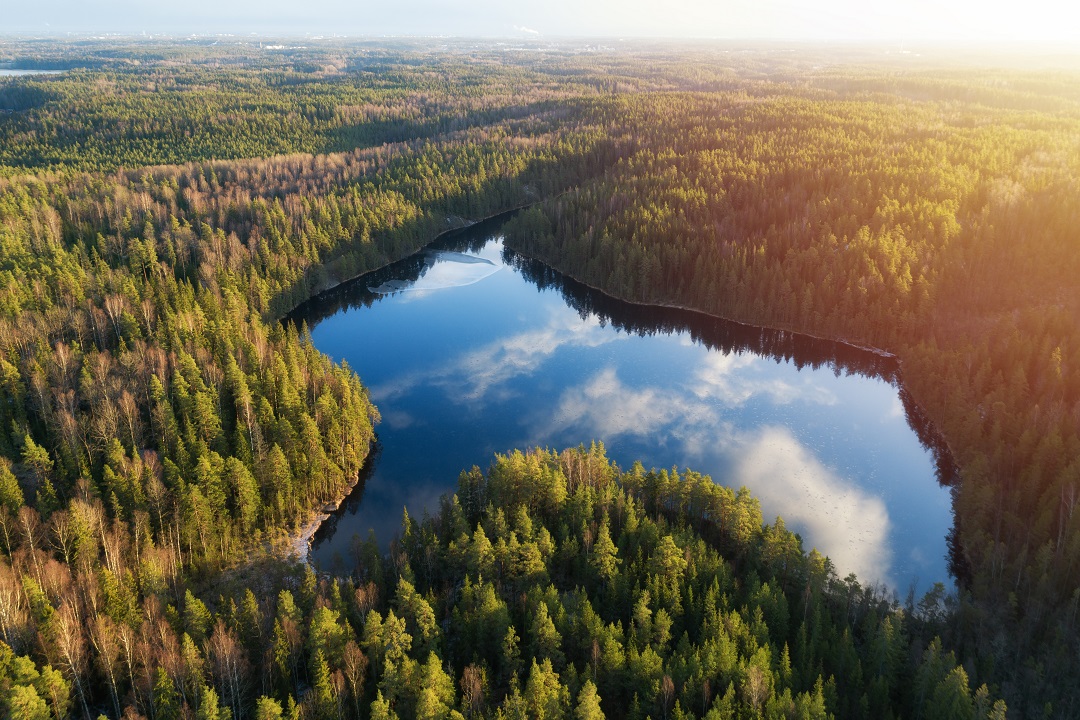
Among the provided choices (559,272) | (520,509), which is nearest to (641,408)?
(520,509)

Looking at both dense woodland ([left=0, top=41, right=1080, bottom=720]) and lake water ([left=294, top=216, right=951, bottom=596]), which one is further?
lake water ([left=294, top=216, right=951, bottom=596])

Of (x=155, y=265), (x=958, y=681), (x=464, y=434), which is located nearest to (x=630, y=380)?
(x=464, y=434)

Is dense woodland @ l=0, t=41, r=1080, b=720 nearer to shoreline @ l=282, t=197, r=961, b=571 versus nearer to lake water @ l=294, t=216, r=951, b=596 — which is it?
shoreline @ l=282, t=197, r=961, b=571

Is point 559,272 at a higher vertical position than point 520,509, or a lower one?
lower

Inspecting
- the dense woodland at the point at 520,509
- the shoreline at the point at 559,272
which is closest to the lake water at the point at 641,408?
the shoreline at the point at 559,272

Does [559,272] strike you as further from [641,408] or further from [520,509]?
[520,509]

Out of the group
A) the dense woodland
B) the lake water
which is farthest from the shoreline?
the dense woodland

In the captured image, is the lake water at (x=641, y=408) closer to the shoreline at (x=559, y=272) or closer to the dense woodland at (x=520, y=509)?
the shoreline at (x=559, y=272)

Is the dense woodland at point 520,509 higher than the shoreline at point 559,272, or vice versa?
the dense woodland at point 520,509
